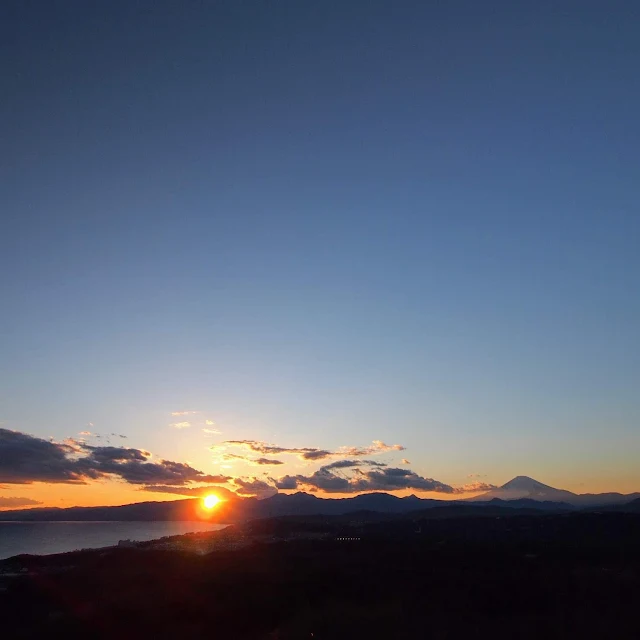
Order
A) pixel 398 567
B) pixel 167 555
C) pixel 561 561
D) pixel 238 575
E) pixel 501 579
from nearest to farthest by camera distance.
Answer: pixel 501 579, pixel 238 575, pixel 398 567, pixel 561 561, pixel 167 555

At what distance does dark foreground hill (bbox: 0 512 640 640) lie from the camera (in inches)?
1158

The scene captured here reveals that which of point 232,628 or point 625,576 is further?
point 625,576

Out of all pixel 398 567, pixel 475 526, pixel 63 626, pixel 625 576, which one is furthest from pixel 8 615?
pixel 475 526

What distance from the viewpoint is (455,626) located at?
30.0 meters

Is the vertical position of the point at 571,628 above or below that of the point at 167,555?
below

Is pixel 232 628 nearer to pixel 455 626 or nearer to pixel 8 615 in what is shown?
pixel 455 626

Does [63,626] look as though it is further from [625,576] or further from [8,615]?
[625,576]

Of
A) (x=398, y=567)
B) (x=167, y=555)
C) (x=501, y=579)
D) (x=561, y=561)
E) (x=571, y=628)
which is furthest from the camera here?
(x=167, y=555)

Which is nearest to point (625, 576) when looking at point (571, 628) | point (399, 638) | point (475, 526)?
point (571, 628)

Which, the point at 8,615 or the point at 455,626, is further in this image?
the point at 8,615

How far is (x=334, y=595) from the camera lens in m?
39.4

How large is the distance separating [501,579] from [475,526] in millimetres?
84151

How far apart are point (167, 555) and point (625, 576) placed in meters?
51.8

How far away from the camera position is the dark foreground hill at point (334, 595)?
2942 centimetres
